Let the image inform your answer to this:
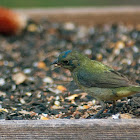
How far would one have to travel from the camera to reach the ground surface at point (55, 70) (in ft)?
10.4

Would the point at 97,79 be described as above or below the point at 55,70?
above

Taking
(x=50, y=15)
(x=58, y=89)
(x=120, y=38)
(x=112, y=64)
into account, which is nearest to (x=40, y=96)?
(x=58, y=89)

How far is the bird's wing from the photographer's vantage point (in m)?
2.88

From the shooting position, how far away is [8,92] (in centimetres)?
372

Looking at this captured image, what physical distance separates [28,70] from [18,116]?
1.35m

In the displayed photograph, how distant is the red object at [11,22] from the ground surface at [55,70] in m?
0.11

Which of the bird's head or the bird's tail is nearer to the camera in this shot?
the bird's tail

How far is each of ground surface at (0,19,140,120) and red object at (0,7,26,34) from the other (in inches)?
4.3

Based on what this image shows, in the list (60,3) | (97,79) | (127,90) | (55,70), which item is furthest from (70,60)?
(60,3)

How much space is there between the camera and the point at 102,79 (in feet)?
9.59

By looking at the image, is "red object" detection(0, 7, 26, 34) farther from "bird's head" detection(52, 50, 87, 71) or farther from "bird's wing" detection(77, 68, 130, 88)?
"bird's wing" detection(77, 68, 130, 88)

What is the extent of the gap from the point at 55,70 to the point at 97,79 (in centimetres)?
139

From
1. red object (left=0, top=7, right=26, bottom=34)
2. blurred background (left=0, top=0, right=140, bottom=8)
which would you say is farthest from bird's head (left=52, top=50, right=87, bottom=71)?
blurred background (left=0, top=0, right=140, bottom=8)

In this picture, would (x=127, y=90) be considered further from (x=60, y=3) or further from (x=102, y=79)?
(x=60, y=3)
